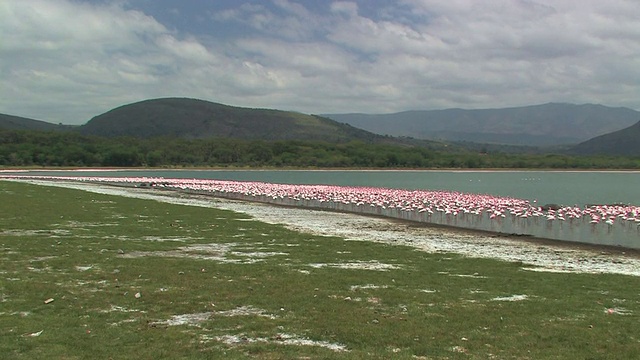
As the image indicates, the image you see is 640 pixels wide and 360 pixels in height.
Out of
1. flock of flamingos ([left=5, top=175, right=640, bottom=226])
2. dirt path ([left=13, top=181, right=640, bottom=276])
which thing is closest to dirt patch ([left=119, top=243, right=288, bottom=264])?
dirt path ([left=13, top=181, right=640, bottom=276])

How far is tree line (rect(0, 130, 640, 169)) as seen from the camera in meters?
144

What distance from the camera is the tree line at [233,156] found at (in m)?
144

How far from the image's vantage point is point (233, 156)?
165625mm

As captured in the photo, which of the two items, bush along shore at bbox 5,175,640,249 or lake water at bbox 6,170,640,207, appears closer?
bush along shore at bbox 5,175,640,249

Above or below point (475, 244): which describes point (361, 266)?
above

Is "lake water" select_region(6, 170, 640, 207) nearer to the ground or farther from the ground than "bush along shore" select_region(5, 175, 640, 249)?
farther from the ground

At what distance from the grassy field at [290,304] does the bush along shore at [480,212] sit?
15.5m

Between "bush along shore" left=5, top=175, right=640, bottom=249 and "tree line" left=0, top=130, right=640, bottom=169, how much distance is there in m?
93.7

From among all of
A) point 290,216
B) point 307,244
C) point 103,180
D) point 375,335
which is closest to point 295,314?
point 375,335

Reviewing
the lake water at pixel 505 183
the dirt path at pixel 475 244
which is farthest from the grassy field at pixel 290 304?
the lake water at pixel 505 183

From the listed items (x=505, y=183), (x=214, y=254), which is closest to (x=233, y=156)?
(x=505, y=183)

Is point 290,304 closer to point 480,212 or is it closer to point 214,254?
point 214,254

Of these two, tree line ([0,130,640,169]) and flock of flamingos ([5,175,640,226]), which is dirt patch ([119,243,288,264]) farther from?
tree line ([0,130,640,169])

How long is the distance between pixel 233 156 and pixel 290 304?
156450 mm
